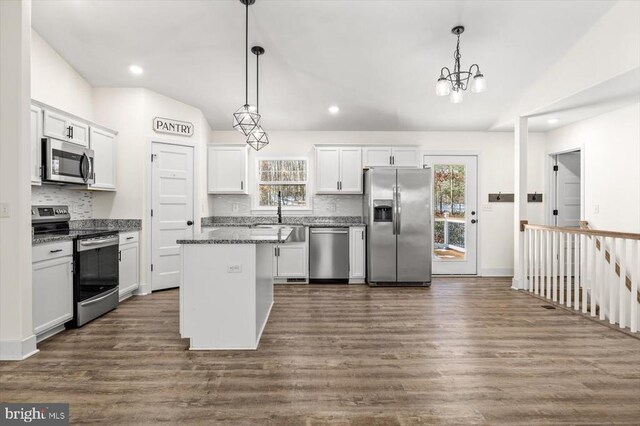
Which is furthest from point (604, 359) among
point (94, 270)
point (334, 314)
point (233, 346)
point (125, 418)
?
point (94, 270)

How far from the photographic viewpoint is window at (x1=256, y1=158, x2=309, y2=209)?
5844 millimetres

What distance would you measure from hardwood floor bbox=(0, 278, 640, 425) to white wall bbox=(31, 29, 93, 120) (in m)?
2.55

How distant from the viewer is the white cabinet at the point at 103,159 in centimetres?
409

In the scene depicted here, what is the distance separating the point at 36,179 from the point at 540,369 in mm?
4593

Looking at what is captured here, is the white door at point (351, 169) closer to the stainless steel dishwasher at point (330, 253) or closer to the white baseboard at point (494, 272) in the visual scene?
the stainless steel dishwasher at point (330, 253)

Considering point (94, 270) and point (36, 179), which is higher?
point (36, 179)

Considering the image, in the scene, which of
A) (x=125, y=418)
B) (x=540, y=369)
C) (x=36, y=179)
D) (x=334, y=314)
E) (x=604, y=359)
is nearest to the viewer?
(x=125, y=418)

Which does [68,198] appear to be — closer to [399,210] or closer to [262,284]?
[262,284]

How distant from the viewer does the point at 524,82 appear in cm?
437

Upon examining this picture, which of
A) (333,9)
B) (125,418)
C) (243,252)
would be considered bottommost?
(125,418)

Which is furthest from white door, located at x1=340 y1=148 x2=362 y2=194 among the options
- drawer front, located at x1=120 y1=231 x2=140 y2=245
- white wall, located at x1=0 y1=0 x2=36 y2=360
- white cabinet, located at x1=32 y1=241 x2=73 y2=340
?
white wall, located at x1=0 y1=0 x2=36 y2=360

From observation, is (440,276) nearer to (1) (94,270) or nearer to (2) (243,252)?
(2) (243,252)

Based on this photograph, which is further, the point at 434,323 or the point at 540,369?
the point at 434,323

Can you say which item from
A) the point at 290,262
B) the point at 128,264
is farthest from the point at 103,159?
the point at 290,262
